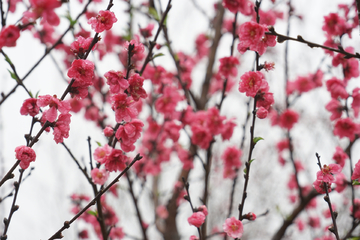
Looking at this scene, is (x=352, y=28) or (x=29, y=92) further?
(x=352, y=28)

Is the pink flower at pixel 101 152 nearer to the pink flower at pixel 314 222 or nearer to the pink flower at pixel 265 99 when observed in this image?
the pink flower at pixel 265 99

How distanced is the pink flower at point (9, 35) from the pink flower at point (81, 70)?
27cm

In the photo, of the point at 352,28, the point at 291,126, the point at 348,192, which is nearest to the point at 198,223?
the point at 352,28

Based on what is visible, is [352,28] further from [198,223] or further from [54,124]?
[54,124]

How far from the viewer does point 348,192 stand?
6.12 meters

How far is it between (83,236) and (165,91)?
1947mm

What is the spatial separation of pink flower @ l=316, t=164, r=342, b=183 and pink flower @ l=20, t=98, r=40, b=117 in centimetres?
157

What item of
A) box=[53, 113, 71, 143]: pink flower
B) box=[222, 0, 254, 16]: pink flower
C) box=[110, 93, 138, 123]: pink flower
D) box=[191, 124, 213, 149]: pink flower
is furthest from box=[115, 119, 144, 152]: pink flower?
box=[222, 0, 254, 16]: pink flower

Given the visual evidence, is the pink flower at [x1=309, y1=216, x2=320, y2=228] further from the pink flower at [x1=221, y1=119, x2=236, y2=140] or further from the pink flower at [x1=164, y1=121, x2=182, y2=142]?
the pink flower at [x1=164, y1=121, x2=182, y2=142]

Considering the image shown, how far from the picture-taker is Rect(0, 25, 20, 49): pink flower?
1.26 m

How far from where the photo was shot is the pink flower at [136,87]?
1577mm

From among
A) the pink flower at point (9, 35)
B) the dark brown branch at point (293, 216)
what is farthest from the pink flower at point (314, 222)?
the pink flower at point (9, 35)

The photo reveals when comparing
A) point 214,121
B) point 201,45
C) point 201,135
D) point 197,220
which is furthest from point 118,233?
point 201,45

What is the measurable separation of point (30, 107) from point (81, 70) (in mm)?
360
